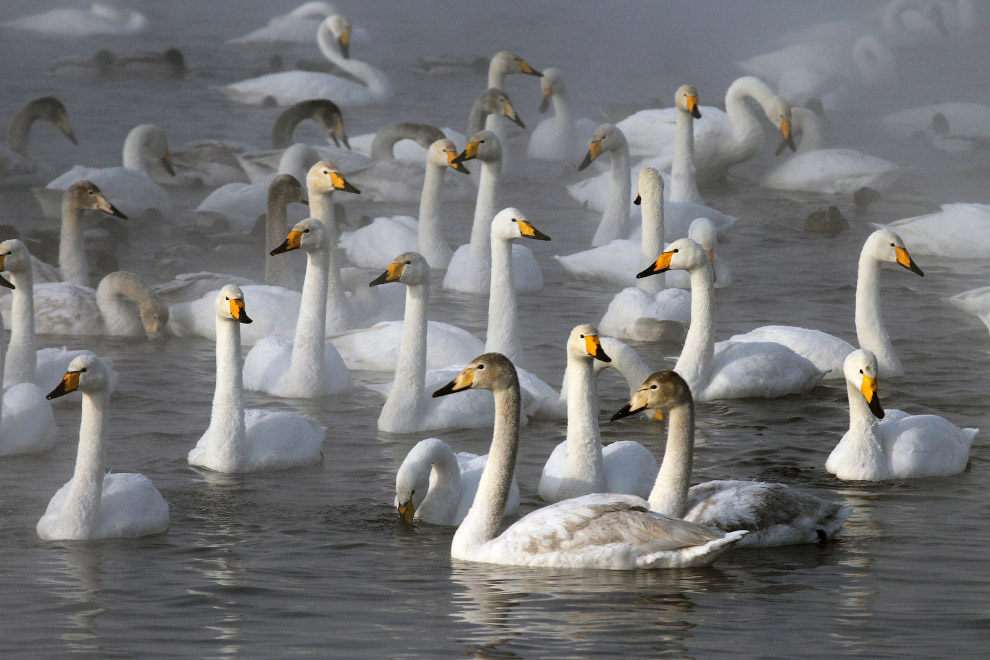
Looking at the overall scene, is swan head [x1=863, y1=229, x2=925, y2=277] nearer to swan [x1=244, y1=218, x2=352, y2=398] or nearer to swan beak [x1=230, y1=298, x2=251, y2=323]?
swan [x1=244, y1=218, x2=352, y2=398]

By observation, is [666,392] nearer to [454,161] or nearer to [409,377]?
[409,377]

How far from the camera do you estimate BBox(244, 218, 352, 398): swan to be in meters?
11.2

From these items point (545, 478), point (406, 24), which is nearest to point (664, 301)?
point (545, 478)

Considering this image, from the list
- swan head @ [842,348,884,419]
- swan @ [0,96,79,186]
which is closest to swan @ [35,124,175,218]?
swan @ [0,96,79,186]

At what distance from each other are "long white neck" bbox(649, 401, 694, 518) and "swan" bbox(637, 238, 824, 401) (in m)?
3.05

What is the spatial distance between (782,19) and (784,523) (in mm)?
34394

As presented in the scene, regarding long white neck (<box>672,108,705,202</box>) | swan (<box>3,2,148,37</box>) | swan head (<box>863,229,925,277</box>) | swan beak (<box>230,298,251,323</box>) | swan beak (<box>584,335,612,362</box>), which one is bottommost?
swan beak (<box>584,335,612,362</box>)

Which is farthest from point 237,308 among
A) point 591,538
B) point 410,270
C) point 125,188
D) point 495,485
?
point 125,188

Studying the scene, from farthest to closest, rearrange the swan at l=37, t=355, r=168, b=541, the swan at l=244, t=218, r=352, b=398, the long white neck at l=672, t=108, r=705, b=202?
the long white neck at l=672, t=108, r=705, b=202
the swan at l=244, t=218, r=352, b=398
the swan at l=37, t=355, r=168, b=541

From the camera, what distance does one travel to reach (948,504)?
9070 mm

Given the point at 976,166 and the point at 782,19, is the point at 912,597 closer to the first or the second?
the point at 976,166

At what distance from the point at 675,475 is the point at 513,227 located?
369cm

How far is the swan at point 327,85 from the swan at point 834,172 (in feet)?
25.2

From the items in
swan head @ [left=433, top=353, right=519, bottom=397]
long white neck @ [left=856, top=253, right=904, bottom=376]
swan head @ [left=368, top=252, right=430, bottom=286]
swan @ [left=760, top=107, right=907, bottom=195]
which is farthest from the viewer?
swan @ [left=760, top=107, right=907, bottom=195]
